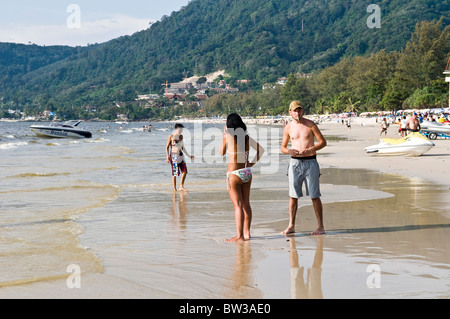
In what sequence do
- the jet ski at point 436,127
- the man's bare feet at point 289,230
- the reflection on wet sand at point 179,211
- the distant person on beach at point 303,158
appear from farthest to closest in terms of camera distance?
the jet ski at point 436,127 < the reflection on wet sand at point 179,211 < the man's bare feet at point 289,230 < the distant person on beach at point 303,158

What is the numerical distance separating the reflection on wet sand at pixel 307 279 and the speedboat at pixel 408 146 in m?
14.7

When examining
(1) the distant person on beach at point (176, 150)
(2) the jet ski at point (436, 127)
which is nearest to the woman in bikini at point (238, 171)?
(1) the distant person on beach at point (176, 150)

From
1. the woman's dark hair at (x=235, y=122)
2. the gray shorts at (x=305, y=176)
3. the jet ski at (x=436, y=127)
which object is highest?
the jet ski at (x=436, y=127)

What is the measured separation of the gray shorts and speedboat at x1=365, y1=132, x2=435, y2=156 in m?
13.8

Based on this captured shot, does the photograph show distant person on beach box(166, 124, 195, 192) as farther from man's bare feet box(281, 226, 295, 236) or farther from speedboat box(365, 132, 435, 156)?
speedboat box(365, 132, 435, 156)

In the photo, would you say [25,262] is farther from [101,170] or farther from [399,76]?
[399,76]

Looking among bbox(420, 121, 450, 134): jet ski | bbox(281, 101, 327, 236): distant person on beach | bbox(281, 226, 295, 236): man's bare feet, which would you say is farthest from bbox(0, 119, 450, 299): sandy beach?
bbox(420, 121, 450, 134): jet ski

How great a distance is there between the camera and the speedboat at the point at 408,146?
20188 millimetres

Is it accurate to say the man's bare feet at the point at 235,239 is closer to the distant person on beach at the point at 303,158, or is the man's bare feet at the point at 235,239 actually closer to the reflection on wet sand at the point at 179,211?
the distant person on beach at the point at 303,158

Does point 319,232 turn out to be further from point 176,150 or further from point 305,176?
point 176,150

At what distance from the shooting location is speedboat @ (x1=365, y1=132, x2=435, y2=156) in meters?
20.2

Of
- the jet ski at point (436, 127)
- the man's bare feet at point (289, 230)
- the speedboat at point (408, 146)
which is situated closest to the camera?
the man's bare feet at point (289, 230)
